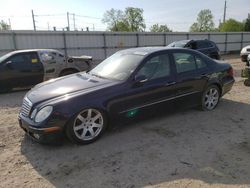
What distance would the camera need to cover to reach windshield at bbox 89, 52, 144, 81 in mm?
4660

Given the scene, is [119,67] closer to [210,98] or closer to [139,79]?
[139,79]

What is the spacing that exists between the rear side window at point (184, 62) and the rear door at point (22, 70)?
16.8 ft

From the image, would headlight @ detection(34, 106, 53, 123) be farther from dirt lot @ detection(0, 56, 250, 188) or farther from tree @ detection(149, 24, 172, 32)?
tree @ detection(149, 24, 172, 32)

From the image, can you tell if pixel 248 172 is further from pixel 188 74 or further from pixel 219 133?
pixel 188 74

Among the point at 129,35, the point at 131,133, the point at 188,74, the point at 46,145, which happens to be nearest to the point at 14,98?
the point at 46,145

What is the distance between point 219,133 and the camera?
4594 millimetres

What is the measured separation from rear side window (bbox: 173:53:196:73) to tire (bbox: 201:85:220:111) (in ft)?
2.23

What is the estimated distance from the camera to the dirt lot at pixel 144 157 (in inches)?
127

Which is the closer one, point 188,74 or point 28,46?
point 188,74

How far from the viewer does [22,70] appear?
27.5 feet

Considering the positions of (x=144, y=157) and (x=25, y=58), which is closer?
(x=144, y=157)

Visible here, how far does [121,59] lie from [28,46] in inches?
471

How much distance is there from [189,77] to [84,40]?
13.6 meters

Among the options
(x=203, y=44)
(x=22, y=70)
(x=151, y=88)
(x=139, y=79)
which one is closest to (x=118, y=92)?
(x=139, y=79)
